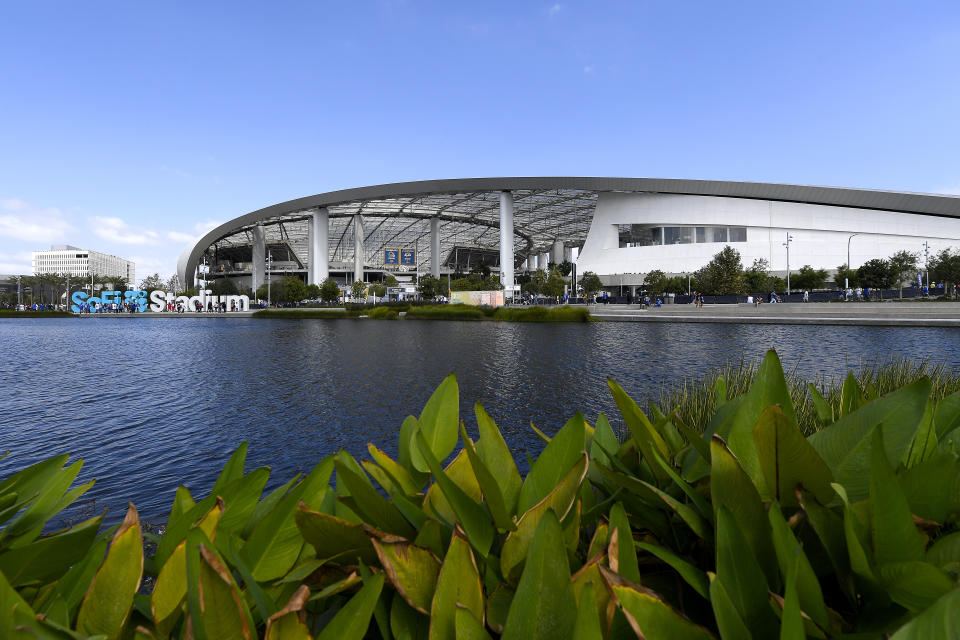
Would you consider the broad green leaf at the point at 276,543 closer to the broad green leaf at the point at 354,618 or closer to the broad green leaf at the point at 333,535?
the broad green leaf at the point at 333,535

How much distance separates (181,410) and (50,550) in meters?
9.41

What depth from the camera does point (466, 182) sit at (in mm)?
57375

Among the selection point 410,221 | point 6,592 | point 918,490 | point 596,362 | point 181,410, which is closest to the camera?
point 6,592

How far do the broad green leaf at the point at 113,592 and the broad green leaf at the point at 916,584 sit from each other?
3.79 ft

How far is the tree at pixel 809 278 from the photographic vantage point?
50781mm

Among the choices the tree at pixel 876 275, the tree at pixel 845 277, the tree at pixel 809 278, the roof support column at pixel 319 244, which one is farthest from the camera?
the roof support column at pixel 319 244

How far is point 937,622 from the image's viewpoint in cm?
51

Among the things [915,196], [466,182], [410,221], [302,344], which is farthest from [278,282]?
[915,196]

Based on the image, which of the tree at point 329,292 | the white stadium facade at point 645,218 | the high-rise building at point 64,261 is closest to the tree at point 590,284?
the white stadium facade at point 645,218

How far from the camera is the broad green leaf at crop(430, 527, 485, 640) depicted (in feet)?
2.54

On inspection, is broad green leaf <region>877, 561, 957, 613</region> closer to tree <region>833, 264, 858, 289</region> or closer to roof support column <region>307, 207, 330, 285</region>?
tree <region>833, 264, 858, 289</region>

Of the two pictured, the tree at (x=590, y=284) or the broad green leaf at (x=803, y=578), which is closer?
the broad green leaf at (x=803, y=578)

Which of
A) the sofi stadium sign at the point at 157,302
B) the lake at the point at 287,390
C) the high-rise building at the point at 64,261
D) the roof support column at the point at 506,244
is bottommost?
the lake at the point at 287,390

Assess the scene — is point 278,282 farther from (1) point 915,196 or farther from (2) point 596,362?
(1) point 915,196
